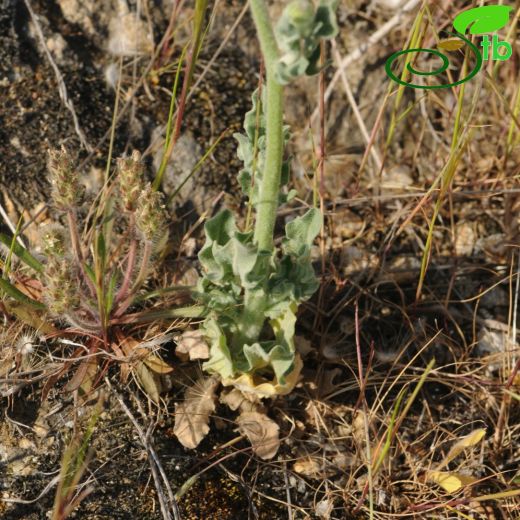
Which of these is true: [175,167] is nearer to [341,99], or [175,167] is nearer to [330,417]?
[341,99]

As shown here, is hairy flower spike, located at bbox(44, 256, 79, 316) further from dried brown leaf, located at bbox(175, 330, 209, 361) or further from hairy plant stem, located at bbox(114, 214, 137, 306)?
dried brown leaf, located at bbox(175, 330, 209, 361)

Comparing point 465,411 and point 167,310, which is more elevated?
point 167,310

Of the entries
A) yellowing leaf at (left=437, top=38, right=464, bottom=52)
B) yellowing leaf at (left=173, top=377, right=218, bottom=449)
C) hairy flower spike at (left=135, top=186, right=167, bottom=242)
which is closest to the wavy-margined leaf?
hairy flower spike at (left=135, top=186, right=167, bottom=242)

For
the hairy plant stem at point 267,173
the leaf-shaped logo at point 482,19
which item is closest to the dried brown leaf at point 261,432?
the hairy plant stem at point 267,173

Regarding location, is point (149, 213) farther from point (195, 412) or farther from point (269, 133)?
point (195, 412)

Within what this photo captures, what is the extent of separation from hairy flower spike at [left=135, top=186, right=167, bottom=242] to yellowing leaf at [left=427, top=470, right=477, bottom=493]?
1289 millimetres

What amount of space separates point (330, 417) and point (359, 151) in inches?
51.9

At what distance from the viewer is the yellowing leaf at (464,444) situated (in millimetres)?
2439

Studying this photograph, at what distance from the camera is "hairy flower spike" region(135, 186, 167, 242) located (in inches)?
84.0

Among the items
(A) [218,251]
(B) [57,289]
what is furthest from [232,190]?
(B) [57,289]

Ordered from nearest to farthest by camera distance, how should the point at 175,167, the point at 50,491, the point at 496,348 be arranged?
the point at 50,491 → the point at 496,348 → the point at 175,167

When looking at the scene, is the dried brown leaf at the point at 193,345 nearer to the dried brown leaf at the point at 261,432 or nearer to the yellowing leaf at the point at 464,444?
the dried brown leaf at the point at 261,432

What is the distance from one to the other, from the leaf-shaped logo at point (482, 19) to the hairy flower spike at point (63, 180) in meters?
1.46

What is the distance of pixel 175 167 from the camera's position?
9.83 feet
